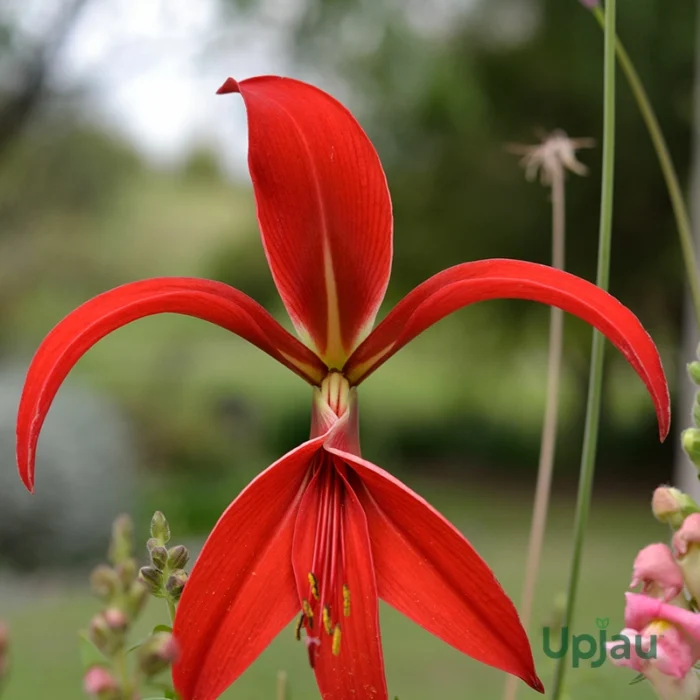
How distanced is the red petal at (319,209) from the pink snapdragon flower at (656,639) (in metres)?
0.10

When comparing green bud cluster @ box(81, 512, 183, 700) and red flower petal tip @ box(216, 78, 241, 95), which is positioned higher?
red flower petal tip @ box(216, 78, 241, 95)

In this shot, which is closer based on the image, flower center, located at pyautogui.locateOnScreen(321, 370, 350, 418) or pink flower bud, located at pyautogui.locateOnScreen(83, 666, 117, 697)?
pink flower bud, located at pyautogui.locateOnScreen(83, 666, 117, 697)

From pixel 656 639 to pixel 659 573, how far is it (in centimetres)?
2

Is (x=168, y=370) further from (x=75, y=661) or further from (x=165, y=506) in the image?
(x=75, y=661)

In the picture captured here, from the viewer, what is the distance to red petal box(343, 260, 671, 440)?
0.67ft

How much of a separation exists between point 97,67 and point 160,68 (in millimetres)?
289

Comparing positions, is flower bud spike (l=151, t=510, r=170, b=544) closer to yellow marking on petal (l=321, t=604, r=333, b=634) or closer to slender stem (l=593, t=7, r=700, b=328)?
yellow marking on petal (l=321, t=604, r=333, b=634)

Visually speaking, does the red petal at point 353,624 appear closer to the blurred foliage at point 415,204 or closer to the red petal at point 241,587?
the red petal at point 241,587

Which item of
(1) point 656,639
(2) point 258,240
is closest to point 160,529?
(1) point 656,639

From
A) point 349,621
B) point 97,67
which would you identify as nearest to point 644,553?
point 349,621

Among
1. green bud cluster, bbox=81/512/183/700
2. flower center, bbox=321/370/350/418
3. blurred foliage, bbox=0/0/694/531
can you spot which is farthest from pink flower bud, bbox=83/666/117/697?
blurred foliage, bbox=0/0/694/531

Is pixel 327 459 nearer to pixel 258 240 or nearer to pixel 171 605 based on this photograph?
pixel 171 605

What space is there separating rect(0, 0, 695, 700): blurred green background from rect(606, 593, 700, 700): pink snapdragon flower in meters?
3.41

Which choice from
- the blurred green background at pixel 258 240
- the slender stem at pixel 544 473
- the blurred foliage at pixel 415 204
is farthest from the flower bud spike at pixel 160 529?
the blurred foliage at pixel 415 204
